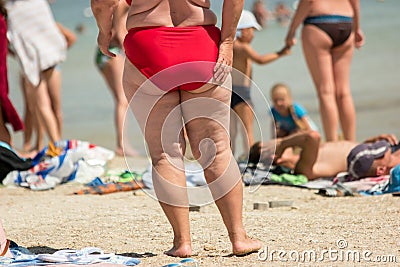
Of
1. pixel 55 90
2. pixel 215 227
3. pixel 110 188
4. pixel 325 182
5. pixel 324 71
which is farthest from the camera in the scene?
pixel 55 90

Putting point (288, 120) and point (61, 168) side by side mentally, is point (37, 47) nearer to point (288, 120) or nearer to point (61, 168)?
point (61, 168)

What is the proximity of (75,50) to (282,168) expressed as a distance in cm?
1740

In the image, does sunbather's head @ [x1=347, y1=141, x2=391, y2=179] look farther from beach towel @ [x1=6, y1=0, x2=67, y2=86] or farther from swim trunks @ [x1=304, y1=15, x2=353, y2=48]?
beach towel @ [x1=6, y1=0, x2=67, y2=86]

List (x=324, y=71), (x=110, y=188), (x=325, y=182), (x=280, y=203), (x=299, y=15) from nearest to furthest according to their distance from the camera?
(x=280, y=203) < (x=110, y=188) < (x=325, y=182) < (x=324, y=71) < (x=299, y=15)

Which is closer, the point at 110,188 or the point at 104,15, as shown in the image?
the point at 104,15

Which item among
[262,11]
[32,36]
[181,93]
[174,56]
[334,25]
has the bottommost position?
[262,11]

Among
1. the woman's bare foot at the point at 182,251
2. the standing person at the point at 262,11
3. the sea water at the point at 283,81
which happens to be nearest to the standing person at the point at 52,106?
the sea water at the point at 283,81

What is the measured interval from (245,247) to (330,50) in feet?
14.3

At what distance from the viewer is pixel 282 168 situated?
23.4 feet

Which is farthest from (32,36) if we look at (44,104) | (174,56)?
(174,56)

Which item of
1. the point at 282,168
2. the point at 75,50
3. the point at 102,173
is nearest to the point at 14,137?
the point at 102,173

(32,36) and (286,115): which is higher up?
(32,36)

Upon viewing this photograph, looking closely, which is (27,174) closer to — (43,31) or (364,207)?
(43,31)

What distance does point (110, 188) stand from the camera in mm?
6625
